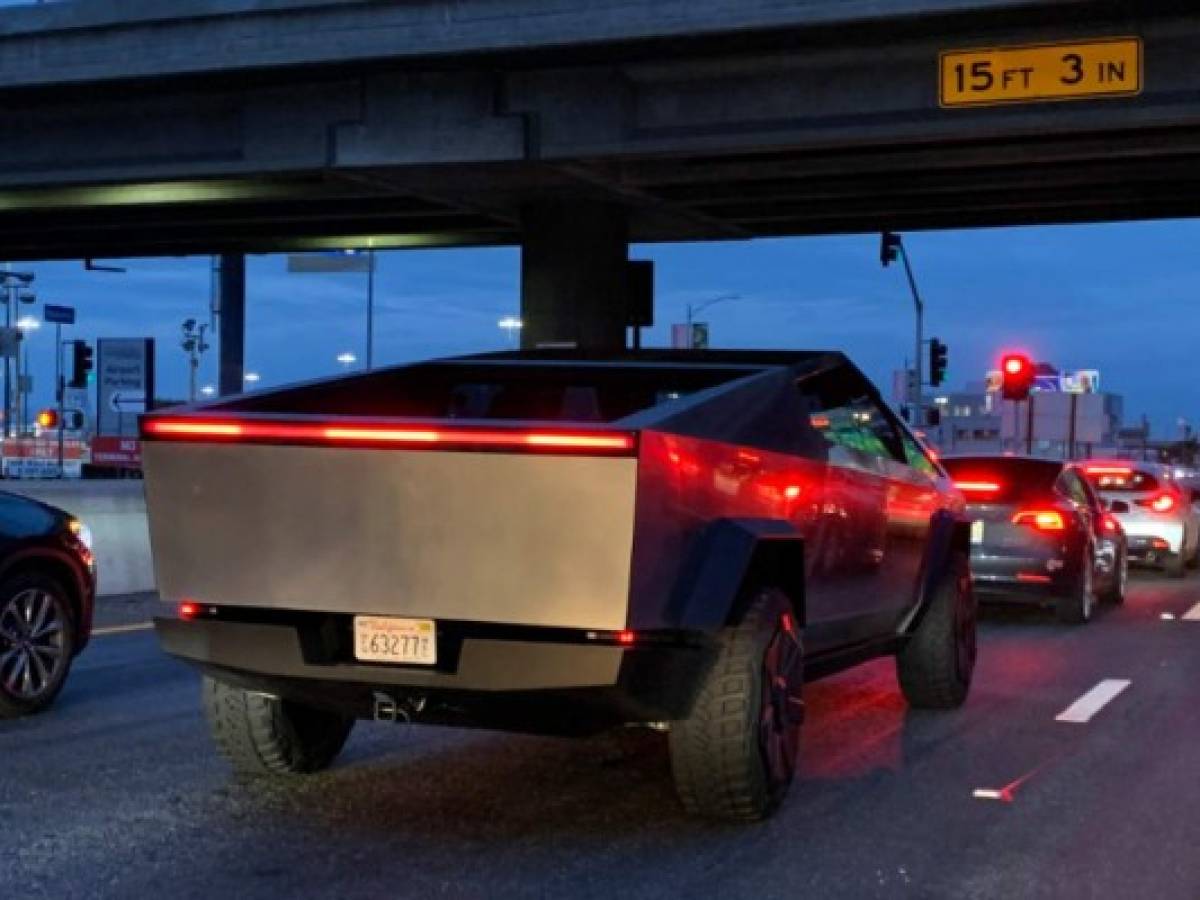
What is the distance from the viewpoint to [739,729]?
5680mm

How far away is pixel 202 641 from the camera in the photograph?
18.8 feet

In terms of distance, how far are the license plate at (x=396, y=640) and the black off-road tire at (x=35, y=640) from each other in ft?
11.0

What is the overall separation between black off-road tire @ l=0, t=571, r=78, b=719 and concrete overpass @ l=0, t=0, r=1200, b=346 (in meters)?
9.65

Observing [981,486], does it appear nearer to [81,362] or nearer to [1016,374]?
[1016,374]

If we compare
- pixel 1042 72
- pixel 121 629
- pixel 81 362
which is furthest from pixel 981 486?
pixel 81 362

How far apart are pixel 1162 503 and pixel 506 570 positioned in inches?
614

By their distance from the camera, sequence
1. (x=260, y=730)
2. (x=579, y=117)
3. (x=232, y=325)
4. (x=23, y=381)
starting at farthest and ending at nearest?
(x=23, y=381)
(x=232, y=325)
(x=579, y=117)
(x=260, y=730)

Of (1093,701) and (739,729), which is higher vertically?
(739,729)

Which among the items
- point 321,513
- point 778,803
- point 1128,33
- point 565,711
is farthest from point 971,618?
point 1128,33

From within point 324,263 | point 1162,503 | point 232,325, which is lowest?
point 1162,503

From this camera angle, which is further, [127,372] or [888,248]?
[127,372]

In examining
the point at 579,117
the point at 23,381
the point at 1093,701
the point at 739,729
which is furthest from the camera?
the point at 23,381

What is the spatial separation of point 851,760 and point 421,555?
2.89 m

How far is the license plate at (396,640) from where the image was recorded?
5.38 meters
